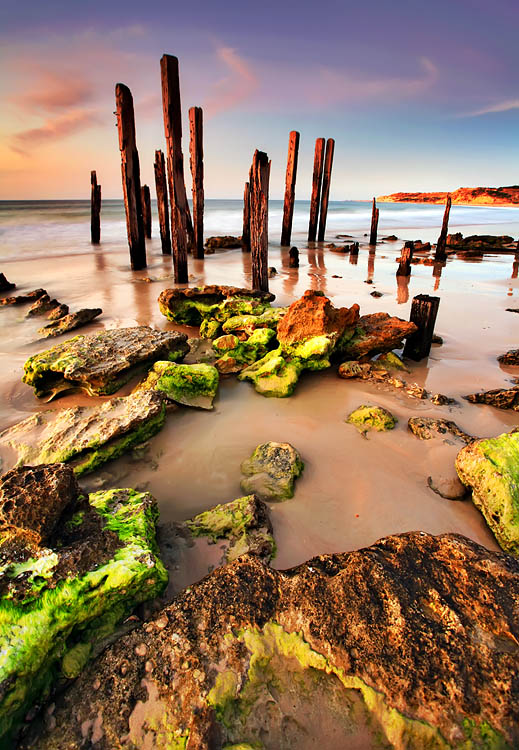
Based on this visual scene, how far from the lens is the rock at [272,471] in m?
2.79

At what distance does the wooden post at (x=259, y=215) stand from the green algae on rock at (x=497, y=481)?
6251mm

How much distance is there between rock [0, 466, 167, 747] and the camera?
4.69 ft

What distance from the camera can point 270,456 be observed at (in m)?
3.08

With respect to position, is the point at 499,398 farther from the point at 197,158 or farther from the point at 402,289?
the point at 197,158

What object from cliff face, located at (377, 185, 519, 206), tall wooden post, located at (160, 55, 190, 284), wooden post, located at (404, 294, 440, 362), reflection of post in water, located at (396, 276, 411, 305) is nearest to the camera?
wooden post, located at (404, 294, 440, 362)

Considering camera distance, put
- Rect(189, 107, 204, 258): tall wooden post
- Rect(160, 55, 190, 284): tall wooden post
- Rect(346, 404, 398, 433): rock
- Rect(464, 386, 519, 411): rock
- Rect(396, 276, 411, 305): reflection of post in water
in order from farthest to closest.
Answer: Rect(189, 107, 204, 258): tall wooden post, Rect(396, 276, 411, 305): reflection of post in water, Rect(160, 55, 190, 284): tall wooden post, Rect(464, 386, 519, 411): rock, Rect(346, 404, 398, 433): rock

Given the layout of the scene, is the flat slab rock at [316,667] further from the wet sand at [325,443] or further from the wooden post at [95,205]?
the wooden post at [95,205]

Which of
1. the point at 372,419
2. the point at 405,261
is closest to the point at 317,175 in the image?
the point at 405,261

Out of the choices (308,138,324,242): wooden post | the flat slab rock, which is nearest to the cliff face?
(308,138,324,242): wooden post

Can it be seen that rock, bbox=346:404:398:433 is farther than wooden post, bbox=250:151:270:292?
No

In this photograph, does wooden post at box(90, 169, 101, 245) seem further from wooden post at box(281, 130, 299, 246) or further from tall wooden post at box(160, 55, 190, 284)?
tall wooden post at box(160, 55, 190, 284)

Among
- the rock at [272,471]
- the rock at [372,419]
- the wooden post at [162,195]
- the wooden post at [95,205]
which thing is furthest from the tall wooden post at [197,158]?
the rock at [272,471]

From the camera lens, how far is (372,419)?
145 inches

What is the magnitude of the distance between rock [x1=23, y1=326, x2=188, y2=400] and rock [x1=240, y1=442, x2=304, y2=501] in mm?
2078
